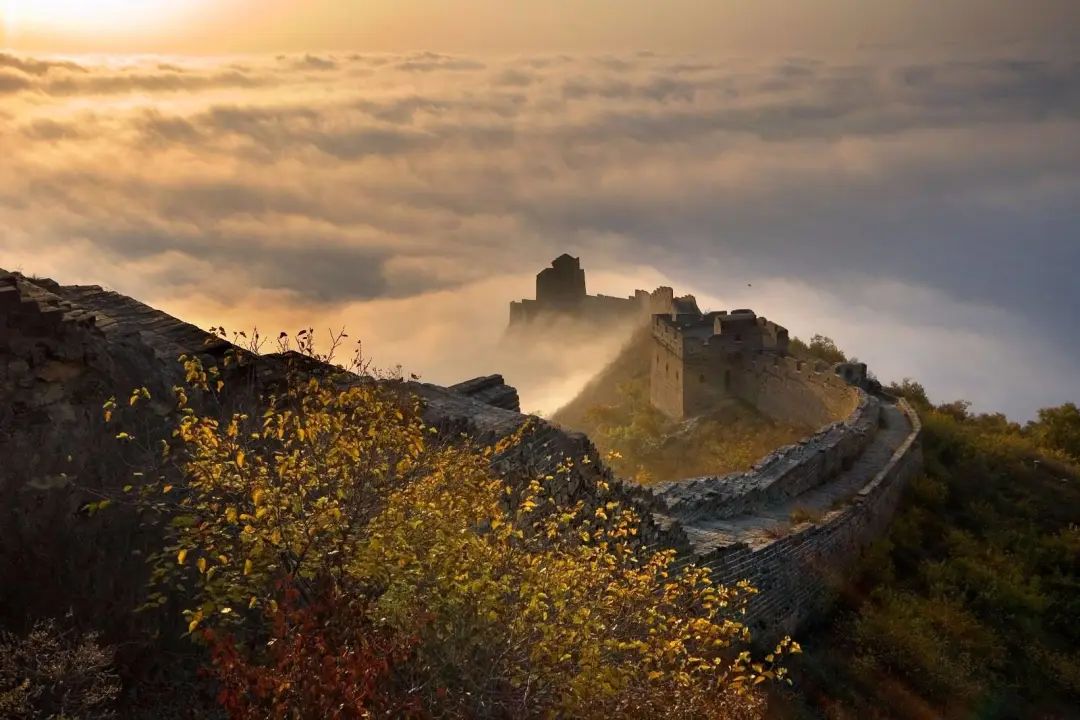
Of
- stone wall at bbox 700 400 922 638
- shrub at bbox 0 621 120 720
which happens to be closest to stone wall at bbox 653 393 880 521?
stone wall at bbox 700 400 922 638

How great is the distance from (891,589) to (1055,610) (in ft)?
14.1

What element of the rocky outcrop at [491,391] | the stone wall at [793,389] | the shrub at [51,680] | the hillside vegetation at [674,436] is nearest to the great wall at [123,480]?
the rocky outcrop at [491,391]

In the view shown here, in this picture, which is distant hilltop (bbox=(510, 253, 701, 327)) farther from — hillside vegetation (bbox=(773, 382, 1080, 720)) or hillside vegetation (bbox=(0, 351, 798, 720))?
hillside vegetation (bbox=(0, 351, 798, 720))

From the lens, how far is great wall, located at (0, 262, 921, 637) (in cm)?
983

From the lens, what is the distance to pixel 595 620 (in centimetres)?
942

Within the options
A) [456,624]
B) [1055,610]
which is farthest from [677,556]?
[1055,610]

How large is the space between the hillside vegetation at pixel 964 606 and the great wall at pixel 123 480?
110cm

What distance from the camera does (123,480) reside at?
10.5 metres

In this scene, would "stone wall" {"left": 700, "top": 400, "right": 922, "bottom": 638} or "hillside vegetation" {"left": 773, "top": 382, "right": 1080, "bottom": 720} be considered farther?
"hillside vegetation" {"left": 773, "top": 382, "right": 1080, "bottom": 720}

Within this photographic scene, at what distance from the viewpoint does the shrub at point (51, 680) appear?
7.55m

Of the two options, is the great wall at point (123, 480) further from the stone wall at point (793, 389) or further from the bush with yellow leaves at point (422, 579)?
the stone wall at point (793, 389)

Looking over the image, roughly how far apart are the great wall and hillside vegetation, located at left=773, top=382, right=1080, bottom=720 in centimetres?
110

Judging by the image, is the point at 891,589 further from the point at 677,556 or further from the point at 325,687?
the point at 325,687

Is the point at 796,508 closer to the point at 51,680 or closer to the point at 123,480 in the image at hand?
the point at 123,480
